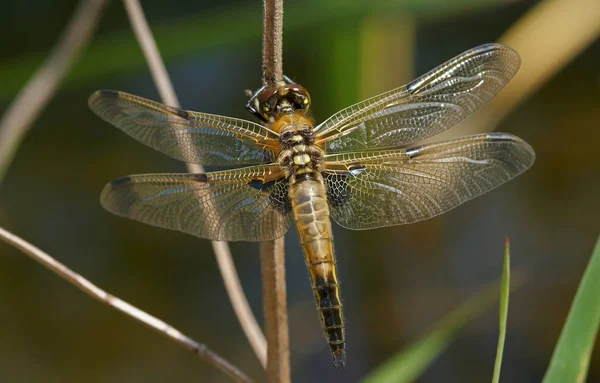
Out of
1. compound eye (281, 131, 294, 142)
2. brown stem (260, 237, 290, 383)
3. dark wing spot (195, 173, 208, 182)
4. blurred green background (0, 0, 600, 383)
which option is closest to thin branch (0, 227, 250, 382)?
brown stem (260, 237, 290, 383)

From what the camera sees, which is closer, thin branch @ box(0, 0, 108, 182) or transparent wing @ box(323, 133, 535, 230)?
transparent wing @ box(323, 133, 535, 230)

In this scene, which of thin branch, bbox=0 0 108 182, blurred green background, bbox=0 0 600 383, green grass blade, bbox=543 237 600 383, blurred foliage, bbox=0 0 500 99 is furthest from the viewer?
blurred green background, bbox=0 0 600 383

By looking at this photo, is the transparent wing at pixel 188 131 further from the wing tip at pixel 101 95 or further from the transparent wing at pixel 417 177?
the transparent wing at pixel 417 177

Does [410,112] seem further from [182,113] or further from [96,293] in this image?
[96,293]

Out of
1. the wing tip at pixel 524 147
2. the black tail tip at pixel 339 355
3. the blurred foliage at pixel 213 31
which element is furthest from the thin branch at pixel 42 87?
the wing tip at pixel 524 147

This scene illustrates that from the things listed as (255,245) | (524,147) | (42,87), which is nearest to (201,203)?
(524,147)

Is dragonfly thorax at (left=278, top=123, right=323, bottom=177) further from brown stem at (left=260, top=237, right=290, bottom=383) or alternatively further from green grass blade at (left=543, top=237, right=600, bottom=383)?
green grass blade at (left=543, top=237, right=600, bottom=383)
